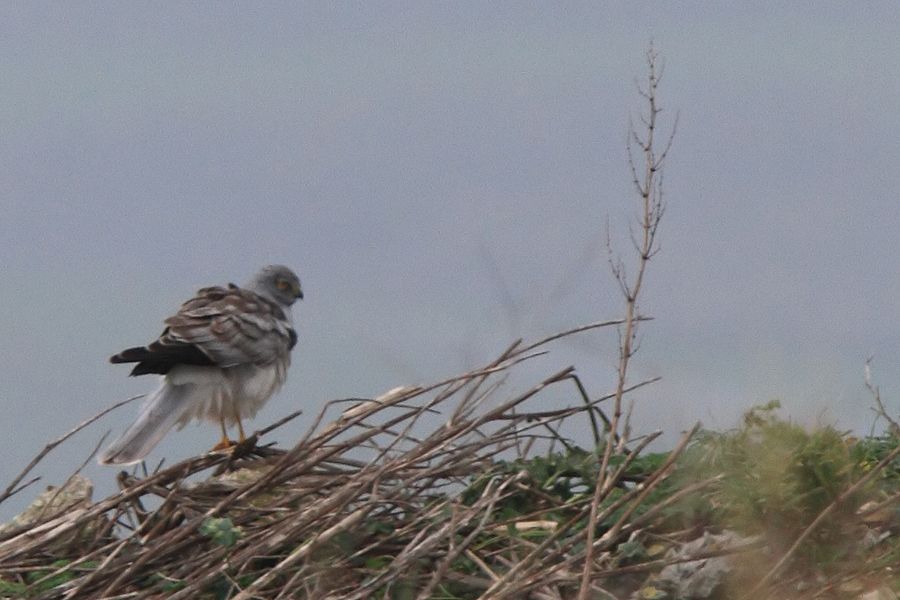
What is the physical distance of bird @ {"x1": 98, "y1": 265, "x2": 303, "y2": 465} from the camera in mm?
7425

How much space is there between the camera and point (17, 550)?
5566 millimetres

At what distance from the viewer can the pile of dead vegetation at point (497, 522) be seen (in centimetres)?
450

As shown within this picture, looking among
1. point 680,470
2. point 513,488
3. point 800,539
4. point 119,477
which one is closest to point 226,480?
point 119,477

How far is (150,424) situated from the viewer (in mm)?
7629

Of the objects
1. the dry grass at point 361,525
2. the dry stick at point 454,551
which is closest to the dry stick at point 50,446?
the dry grass at point 361,525

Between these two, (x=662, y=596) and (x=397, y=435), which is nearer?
(x=662, y=596)

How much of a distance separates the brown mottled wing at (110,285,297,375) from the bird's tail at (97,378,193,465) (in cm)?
18

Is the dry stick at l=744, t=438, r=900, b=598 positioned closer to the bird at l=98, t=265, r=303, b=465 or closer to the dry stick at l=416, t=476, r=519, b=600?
the dry stick at l=416, t=476, r=519, b=600

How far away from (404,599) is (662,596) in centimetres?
84

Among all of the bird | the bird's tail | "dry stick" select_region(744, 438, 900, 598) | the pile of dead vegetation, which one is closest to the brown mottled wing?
the bird

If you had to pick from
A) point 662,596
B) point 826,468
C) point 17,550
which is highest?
point 17,550

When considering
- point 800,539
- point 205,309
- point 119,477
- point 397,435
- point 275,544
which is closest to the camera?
point 800,539

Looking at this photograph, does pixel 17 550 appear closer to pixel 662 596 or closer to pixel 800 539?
pixel 662 596

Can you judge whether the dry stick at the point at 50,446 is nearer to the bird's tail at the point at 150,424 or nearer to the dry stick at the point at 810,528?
the bird's tail at the point at 150,424
